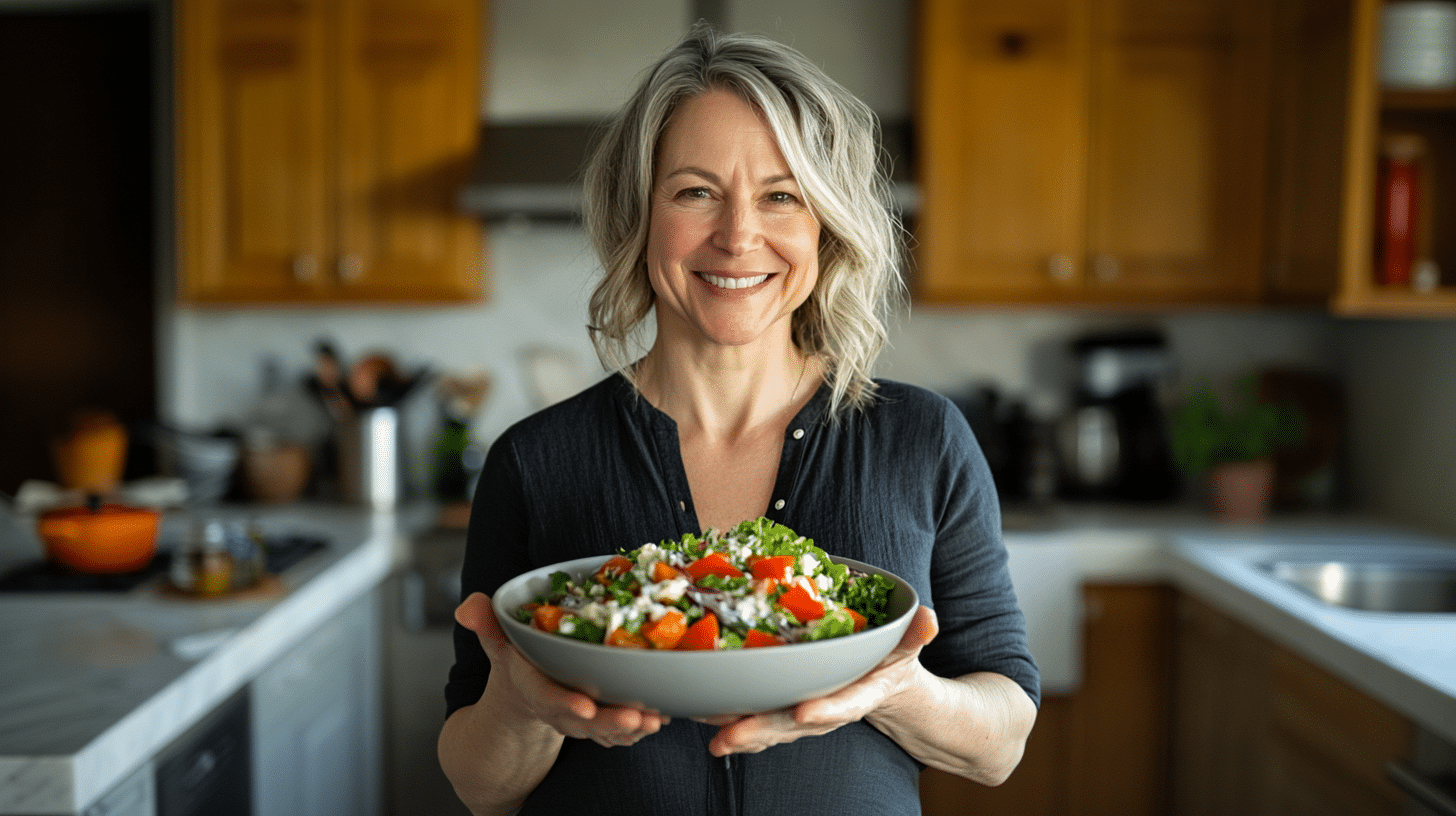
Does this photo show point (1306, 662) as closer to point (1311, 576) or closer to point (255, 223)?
point (1311, 576)

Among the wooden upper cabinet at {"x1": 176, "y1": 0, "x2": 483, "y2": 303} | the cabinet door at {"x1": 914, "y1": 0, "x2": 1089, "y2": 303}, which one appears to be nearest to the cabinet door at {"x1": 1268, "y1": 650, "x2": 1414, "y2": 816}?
the cabinet door at {"x1": 914, "y1": 0, "x2": 1089, "y2": 303}

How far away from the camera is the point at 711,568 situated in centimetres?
87

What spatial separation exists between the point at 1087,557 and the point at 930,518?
64.5 inches

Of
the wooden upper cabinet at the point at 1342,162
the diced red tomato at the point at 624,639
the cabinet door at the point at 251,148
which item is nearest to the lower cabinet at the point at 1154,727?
the wooden upper cabinet at the point at 1342,162

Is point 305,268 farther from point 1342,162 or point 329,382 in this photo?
point 1342,162

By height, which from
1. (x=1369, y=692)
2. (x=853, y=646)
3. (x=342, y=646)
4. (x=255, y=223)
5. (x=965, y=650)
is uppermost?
(x=255, y=223)

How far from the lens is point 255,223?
292 centimetres

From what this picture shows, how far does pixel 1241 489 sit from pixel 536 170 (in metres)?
1.94

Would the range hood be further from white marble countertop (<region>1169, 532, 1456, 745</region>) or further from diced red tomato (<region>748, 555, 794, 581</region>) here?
diced red tomato (<region>748, 555, 794, 581</region>)

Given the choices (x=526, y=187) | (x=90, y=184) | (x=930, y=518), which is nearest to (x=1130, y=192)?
(x=526, y=187)

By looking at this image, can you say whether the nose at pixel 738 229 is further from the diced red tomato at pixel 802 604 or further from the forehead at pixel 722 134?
the diced red tomato at pixel 802 604

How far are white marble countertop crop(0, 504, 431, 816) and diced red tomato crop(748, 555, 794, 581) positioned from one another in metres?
0.92

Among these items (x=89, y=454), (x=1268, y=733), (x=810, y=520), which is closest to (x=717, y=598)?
(x=810, y=520)

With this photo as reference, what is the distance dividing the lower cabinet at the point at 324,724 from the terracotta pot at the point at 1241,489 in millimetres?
2081
